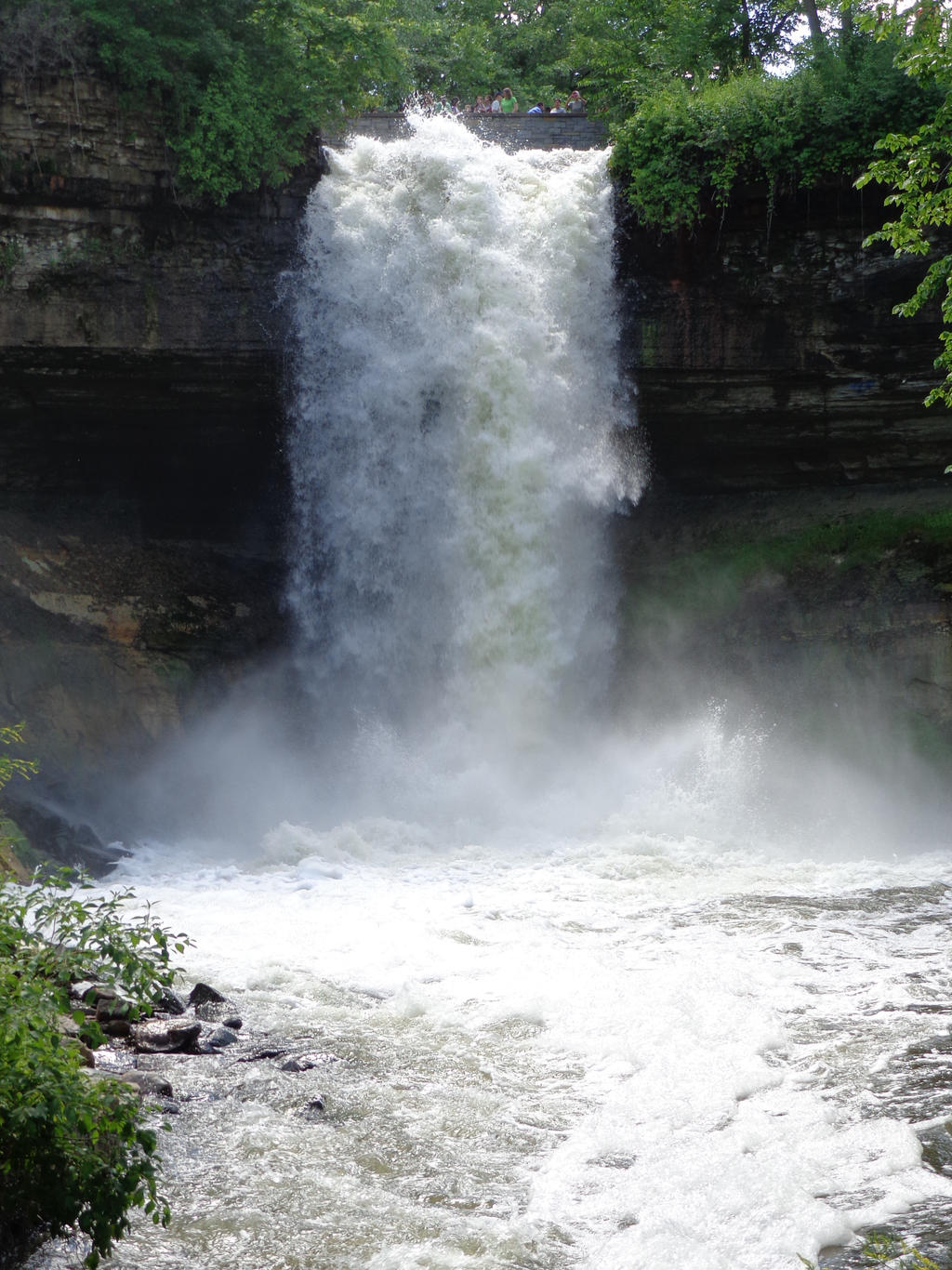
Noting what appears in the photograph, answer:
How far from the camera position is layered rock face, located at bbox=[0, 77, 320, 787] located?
14.4 meters

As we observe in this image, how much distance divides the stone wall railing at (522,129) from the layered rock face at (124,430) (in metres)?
2.17

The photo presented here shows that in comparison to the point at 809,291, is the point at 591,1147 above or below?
below

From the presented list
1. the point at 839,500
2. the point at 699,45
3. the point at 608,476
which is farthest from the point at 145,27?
the point at 839,500

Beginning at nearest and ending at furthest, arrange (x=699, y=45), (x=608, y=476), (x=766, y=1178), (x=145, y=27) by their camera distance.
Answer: (x=766, y=1178) → (x=145, y=27) → (x=608, y=476) → (x=699, y=45)

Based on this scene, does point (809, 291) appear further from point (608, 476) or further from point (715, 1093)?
point (715, 1093)

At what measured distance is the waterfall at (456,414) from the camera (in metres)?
15.6

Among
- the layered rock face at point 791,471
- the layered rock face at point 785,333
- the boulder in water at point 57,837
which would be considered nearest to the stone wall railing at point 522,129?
the layered rock face at point 785,333

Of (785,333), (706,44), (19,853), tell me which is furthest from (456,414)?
(706,44)

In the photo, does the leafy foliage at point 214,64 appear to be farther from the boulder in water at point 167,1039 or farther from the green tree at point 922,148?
the boulder in water at point 167,1039

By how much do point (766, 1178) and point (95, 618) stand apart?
1269 cm

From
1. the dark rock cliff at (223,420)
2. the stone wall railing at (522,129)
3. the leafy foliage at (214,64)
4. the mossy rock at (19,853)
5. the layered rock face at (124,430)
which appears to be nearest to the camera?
the mossy rock at (19,853)

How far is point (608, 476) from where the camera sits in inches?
654

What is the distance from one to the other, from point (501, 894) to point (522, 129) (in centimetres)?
1231

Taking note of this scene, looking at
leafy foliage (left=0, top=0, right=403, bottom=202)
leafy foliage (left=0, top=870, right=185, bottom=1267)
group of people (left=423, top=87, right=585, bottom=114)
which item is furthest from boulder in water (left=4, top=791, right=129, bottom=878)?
group of people (left=423, top=87, right=585, bottom=114)
